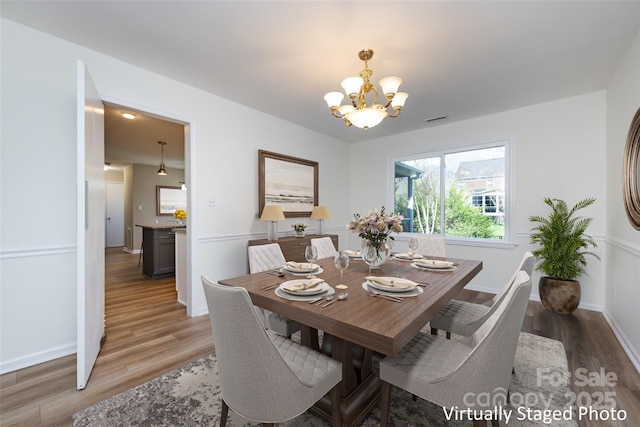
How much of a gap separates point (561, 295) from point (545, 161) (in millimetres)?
1706

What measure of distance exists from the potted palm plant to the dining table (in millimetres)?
1773

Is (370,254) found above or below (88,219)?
below

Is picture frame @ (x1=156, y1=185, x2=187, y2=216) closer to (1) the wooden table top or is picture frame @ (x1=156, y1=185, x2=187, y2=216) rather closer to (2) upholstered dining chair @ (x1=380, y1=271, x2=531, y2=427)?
(1) the wooden table top

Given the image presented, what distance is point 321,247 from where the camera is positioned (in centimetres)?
292

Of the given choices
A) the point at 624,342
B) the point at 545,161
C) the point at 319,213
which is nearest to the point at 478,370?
the point at 624,342

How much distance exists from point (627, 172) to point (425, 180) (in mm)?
2442

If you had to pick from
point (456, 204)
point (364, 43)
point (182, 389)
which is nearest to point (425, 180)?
point (456, 204)

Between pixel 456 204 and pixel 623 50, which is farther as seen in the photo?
pixel 456 204

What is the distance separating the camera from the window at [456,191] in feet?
12.8

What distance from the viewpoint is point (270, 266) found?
239 cm

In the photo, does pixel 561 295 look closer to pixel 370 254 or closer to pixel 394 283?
pixel 370 254


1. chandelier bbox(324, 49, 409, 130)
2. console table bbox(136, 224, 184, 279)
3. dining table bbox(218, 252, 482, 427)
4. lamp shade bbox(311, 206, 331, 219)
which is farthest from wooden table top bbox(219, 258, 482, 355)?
console table bbox(136, 224, 184, 279)

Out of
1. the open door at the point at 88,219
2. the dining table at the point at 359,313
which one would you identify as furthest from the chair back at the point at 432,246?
the open door at the point at 88,219

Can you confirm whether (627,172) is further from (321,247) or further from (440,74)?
(321,247)
